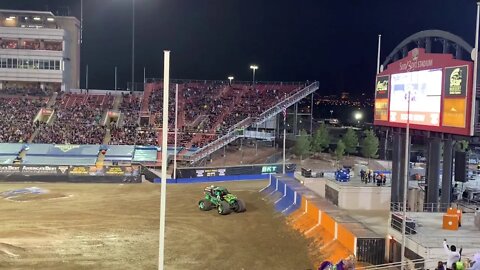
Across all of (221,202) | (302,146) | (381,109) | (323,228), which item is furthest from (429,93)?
(302,146)

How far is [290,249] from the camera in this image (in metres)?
22.2

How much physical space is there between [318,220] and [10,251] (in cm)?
1412

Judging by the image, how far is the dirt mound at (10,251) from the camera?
20.8 m

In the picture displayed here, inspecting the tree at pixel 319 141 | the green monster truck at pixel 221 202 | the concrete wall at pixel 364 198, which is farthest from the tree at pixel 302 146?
the green monster truck at pixel 221 202

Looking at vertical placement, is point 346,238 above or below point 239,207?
above

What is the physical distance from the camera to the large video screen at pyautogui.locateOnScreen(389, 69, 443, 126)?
21.8 meters

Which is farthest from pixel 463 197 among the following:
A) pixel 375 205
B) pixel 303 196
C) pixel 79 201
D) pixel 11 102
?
pixel 11 102

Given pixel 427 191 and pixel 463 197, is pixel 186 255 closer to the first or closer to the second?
pixel 427 191

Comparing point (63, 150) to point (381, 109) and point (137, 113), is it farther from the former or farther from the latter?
point (381, 109)

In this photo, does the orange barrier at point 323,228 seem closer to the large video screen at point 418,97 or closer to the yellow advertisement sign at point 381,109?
the yellow advertisement sign at point 381,109

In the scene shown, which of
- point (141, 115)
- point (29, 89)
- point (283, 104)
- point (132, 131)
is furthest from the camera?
point (29, 89)

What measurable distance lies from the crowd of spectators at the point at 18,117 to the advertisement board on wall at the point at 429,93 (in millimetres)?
45071

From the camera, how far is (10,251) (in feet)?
70.3

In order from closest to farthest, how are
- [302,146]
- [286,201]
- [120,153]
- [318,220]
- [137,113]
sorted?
[318,220] < [286,201] < [120,153] < [302,146] < [137,113]
